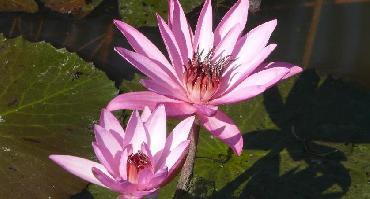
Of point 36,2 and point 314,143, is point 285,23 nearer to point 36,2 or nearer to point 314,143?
point 314,143

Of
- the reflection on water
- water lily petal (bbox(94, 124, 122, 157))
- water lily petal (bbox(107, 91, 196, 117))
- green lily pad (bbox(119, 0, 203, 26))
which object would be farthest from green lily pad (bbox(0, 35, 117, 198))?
water lily petal (bbox(94, 124, 122, 157))

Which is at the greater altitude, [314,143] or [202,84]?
[202,84]

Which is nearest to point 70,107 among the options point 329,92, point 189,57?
point 189,57

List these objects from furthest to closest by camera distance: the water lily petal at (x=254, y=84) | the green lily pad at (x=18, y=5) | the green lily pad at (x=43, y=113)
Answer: the green lily pad at (x=18, y=5) → the green lily pad at (x=43, y=113) → the water lily petal at (x=254, y=84)

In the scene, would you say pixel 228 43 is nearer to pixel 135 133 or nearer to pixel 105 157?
pixel 135 133

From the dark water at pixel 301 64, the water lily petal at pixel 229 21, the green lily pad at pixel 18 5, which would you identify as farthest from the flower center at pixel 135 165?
the green lily pad at pixel 18 5

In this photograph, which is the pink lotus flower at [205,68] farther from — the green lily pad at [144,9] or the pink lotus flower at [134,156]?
the green lily pad at [144,9]

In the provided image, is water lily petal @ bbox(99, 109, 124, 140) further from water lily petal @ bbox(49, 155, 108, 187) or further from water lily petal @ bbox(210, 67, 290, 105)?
water lily petal @ bbox(210, 67, 290, 105)
